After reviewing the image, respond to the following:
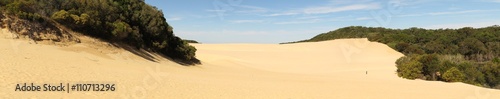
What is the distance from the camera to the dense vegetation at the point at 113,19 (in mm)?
24094

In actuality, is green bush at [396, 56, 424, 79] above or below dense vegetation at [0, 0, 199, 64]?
below

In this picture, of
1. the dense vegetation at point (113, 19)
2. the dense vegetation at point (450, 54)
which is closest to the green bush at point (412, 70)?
the dense vegetation at point (450, 54)

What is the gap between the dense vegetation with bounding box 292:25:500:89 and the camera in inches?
1330

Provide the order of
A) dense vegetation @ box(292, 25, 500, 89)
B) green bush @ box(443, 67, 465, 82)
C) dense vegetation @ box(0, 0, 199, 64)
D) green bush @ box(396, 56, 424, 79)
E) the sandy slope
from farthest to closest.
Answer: dense vegetation @ box(292, 25, 500, 89), green bush @ box(396, 56, 424, 79), green bush @ box(443, 67, 465, 82), dense vegetation @ box(0, 0, 199, 64), the sandy slope

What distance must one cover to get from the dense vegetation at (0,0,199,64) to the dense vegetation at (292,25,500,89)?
2034 centimetres

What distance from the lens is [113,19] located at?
28.9m

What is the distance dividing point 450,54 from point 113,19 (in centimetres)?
6330

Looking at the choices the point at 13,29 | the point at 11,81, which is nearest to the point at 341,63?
the point at 13,29

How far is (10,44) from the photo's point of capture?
1919 cm

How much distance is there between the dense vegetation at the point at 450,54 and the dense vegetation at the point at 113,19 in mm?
20340

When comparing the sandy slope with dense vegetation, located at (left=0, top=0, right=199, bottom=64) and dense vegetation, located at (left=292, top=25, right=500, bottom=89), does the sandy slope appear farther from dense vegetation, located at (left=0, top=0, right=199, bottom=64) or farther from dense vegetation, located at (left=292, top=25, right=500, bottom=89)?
dense vegetation, located at (left=292, top=25, right=500, bottom=89)

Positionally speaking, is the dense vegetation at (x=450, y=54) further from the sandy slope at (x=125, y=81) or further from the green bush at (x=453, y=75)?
the sandy slope at (x=125, y=81)

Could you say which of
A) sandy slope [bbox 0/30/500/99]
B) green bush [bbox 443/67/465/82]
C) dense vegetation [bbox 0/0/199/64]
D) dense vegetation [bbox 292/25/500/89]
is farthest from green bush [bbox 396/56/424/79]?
dense vegetation [bbox 0/0/199/64]

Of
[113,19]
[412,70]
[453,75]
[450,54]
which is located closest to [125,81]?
[113,19]
